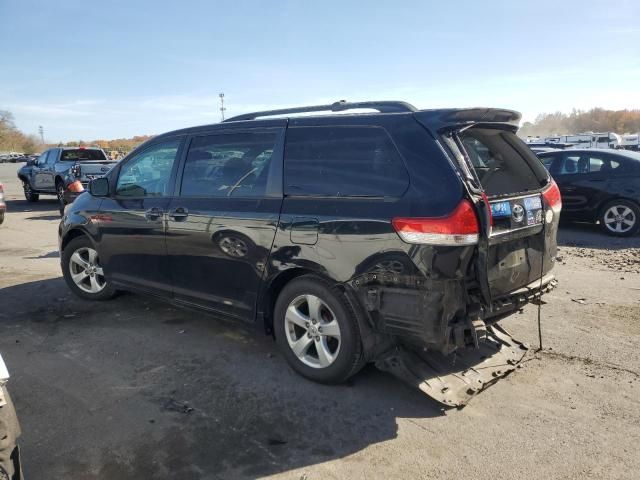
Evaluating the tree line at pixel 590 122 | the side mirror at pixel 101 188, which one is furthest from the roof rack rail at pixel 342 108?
the tree line at pixel 590 122

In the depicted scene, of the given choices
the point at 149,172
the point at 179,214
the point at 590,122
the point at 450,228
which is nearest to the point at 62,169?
the point at 149,172

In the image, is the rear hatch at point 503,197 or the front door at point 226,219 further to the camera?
the front door at point 226,219

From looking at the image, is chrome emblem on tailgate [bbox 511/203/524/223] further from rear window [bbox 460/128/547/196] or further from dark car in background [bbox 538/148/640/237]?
dark car in background [bbox 538/148/640/237]

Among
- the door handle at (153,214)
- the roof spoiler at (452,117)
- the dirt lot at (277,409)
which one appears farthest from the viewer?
the door handle at (153,214)

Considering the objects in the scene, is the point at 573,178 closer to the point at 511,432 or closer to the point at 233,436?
the point at 511,432

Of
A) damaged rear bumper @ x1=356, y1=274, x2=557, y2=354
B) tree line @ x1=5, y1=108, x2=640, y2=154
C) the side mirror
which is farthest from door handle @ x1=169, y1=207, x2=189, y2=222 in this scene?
tree line @ x1=5, y1=108, x2=640, y2=154

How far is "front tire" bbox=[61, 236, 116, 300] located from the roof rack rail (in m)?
2.35

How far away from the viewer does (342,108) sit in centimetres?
A: 397

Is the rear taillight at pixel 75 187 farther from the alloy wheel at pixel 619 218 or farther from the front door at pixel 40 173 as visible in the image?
the alloy wheel at pixel 619 218

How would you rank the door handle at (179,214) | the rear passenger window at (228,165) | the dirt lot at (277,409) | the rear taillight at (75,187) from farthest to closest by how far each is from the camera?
the rear taillight at (75,187) < the door handle at (179,214) < the rear passenger window at (228,165) < the dirt lot at (277,409)

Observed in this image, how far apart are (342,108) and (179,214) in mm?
1686

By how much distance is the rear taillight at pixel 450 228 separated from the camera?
2.97m

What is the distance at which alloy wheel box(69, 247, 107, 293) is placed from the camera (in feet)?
18.3

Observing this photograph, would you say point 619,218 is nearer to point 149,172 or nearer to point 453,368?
point 453,368
